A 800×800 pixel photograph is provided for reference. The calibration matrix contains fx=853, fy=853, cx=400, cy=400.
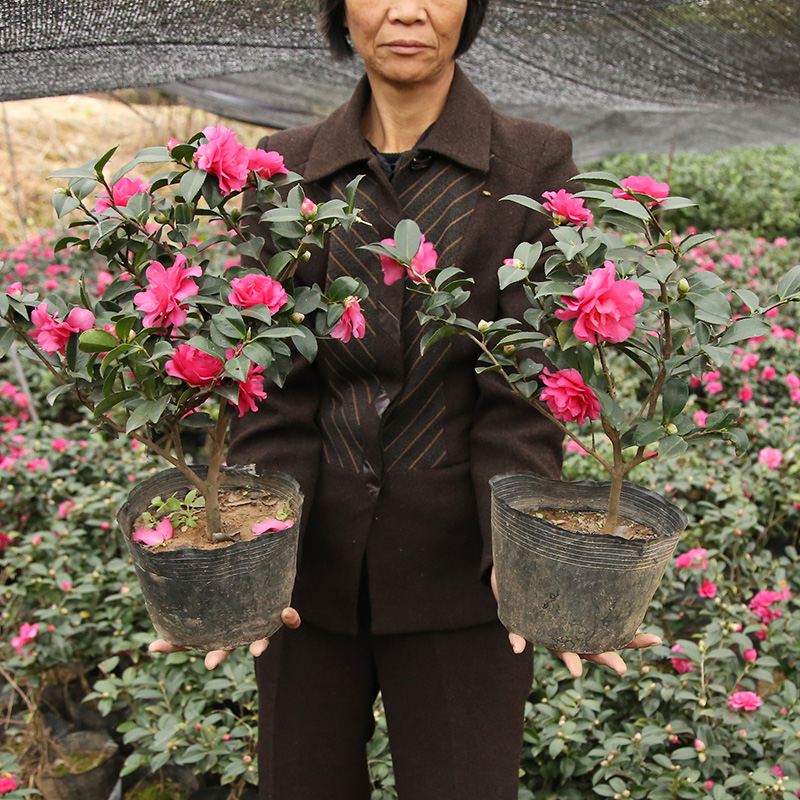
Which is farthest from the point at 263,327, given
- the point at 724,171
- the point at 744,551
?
the point at 724,171

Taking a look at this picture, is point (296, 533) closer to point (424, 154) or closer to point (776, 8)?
point (424, 154)

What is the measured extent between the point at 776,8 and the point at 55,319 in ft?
9.20

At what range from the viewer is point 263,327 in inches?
42.6

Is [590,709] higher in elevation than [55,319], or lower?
lower

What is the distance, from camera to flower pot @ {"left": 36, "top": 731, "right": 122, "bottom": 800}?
7.09 ft

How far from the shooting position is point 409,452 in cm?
142

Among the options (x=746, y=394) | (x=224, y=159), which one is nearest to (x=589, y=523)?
(x=224, y=159)

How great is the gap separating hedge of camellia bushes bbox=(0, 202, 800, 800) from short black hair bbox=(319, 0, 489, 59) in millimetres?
1282

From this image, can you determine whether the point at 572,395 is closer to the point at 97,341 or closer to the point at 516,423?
the point at 516,423

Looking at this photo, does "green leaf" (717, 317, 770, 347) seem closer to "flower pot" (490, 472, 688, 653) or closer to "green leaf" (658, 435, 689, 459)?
Result: "green leaf" (658, 435, 689, 459)

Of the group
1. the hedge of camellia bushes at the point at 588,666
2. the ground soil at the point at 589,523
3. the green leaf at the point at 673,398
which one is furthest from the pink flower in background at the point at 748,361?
the green leaf at the point at 673,398

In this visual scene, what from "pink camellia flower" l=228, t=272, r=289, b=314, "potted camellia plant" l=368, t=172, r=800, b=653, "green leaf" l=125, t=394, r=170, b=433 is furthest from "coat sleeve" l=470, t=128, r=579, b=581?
"green leaf" l=125, t=394, r=170, b=433

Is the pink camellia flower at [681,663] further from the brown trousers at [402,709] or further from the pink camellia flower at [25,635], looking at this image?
the pink camellia flower at [25,635]

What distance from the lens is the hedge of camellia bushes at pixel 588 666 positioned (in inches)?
74.7
